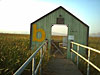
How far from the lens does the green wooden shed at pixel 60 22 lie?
1154 centimetres

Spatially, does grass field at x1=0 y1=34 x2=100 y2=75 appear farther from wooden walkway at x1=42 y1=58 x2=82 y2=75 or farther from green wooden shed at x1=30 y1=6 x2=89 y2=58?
green wooden shed at x1=30 y1=6 x2=89 y2=58

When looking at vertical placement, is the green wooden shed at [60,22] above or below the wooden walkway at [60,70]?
above

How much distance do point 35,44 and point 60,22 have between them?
8.91 ft

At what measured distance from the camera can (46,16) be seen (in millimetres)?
11672

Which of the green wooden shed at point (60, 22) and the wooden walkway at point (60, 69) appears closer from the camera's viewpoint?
the wooden walkway at point (60, 69)

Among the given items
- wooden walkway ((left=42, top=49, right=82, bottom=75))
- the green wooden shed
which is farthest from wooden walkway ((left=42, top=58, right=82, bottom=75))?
the green wooden shed

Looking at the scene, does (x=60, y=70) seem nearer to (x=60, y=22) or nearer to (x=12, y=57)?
(x=12, y=57)

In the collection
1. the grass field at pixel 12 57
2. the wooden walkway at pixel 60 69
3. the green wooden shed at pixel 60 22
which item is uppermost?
the green wooden shed at pixel 60 22

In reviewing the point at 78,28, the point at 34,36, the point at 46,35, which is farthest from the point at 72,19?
the point at 34,36

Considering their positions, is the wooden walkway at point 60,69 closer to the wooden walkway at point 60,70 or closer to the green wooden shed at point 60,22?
the wooden walkway at point 60,70

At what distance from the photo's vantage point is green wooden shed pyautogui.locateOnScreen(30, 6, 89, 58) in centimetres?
1154

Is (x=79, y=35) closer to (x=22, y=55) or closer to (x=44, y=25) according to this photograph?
(x=44, y=25)

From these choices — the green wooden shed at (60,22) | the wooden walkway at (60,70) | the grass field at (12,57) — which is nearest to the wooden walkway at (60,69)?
the wooden walkway at (60,70)

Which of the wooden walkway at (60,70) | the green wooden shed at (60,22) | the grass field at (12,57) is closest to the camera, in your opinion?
the grass field at (12,57)
